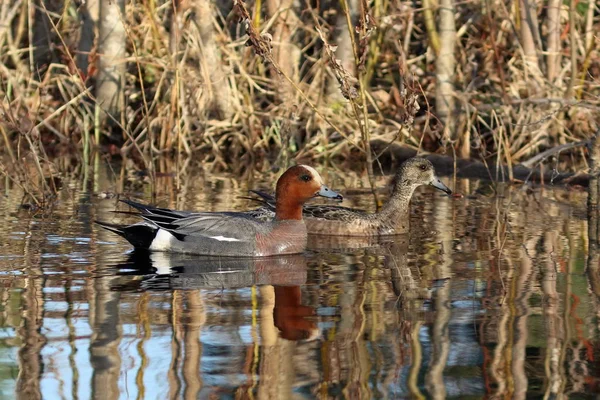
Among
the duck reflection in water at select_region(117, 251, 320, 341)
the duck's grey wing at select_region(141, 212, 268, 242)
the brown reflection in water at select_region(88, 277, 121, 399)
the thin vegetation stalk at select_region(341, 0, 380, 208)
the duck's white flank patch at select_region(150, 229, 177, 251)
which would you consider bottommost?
the brown reflection in water at select_region(88, 277, 121, 399)

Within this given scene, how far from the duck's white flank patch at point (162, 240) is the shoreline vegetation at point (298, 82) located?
465cm

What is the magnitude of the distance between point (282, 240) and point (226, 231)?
355mm

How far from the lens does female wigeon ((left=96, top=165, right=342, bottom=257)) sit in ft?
25.4

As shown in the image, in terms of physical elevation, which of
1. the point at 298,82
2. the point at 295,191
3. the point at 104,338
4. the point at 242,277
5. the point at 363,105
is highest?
the point at 298,82

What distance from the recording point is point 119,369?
188 inches

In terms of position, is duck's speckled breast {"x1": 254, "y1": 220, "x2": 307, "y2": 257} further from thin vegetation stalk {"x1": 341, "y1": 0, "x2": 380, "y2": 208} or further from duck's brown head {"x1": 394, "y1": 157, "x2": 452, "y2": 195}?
duck's brown head {"x1": 394, "y1": 157, "x2": 452, "y2": 195}

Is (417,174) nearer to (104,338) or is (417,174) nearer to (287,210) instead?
(287,210)

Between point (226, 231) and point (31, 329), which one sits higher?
point (226, 231)

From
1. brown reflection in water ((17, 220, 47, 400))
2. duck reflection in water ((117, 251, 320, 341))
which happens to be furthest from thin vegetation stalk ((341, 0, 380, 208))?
brown reflection in water ((17, 220, 47, 400))

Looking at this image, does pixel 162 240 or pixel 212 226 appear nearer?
pixel 212 226

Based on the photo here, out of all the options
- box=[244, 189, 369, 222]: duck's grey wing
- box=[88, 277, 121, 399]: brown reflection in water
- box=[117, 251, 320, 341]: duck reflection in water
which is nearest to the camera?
box=[88, 277, 121, 399]: brown reflection in water

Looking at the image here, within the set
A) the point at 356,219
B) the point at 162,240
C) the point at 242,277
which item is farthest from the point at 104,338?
the point at 356,219

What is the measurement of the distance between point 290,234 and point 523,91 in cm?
631

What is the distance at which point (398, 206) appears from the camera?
9148mm
